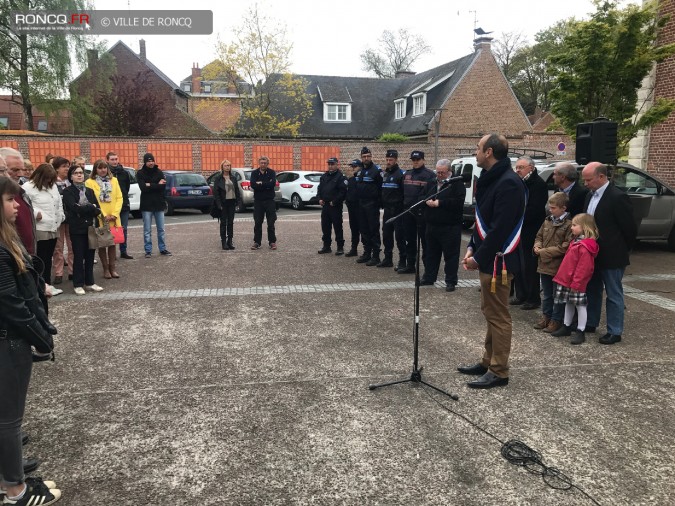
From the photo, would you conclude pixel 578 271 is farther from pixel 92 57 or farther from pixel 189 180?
pixel 92 57

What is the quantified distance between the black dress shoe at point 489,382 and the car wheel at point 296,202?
17058 millimetres

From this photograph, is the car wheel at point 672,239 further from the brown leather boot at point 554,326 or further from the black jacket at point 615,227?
the brown leather boot at point 554,326

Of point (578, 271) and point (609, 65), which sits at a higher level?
point (609, 65)

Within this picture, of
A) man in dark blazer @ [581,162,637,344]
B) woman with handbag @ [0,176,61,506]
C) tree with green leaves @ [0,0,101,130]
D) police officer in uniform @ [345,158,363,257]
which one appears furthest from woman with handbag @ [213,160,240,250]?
tree with green leaves @ [0,0,101,130]

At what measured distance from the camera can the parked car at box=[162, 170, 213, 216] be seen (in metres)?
18.0

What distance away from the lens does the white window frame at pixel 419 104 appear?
36.0 meters

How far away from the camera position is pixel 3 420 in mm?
2713

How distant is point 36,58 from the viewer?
31688 mm

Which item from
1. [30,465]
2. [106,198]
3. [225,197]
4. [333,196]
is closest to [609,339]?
[30,465]

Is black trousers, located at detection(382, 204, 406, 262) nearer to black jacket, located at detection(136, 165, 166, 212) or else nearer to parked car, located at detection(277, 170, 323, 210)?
black jacket, located at detection(136, 165, 166, 212)

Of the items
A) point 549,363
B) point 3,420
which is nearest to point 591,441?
point 549,363

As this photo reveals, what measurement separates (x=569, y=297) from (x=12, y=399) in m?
5.14

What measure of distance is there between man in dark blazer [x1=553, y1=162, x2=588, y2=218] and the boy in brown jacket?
12cm

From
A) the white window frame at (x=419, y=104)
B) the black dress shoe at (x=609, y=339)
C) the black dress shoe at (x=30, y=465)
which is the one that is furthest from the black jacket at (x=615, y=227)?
the white window frame at (x=419, y=104)
